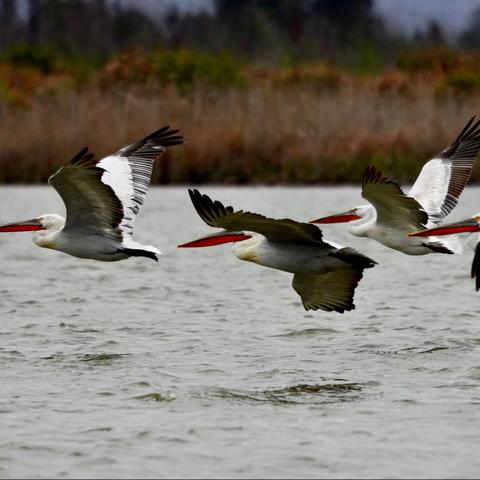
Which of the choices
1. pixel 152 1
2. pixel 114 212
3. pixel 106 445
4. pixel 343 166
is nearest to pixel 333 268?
pixel 114 212

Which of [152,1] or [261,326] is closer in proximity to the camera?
[261,326]

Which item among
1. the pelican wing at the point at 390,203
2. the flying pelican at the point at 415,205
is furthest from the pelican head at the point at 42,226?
the pelican wing at the point at 390,203

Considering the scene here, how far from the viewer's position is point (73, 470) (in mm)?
6828

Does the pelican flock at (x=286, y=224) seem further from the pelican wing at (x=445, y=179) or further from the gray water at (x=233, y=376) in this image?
the gray water at (x=233, y=376)

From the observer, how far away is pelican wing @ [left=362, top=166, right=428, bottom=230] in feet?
30.9

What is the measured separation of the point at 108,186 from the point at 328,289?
1757mm

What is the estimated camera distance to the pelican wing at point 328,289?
982 cm

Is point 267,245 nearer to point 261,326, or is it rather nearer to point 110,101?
point 261,326

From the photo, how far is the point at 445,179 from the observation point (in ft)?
36.1

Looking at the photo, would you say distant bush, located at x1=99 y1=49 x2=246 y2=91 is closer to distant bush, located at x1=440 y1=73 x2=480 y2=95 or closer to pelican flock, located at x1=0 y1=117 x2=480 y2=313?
distant bush, located at x1=440 y1=73 x2=480 y2=95

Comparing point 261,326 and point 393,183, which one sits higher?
point 393,183

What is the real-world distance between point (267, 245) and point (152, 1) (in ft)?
115

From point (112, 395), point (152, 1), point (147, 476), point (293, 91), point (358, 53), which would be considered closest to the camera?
point (147, 476)

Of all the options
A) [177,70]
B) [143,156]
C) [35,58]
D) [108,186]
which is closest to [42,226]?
[143,156]
